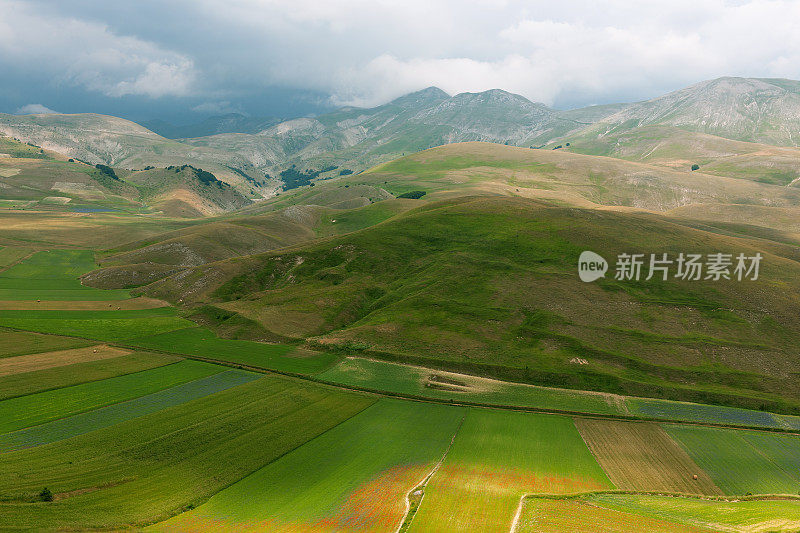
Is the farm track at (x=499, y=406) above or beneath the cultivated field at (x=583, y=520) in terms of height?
beneath

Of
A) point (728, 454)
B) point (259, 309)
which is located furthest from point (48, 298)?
point (728, 454)

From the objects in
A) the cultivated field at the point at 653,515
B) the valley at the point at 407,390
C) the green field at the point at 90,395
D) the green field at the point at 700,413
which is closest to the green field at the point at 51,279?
the valley at the point at 407,390

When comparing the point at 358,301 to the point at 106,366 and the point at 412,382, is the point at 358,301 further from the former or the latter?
the point at 106,366

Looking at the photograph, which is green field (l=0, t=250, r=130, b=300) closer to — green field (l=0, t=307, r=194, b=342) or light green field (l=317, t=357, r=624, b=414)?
green field (l=0, t=307, r=194, b=342)

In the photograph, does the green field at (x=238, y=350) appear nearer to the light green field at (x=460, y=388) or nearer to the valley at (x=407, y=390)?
the valley at (x=407, y=390)

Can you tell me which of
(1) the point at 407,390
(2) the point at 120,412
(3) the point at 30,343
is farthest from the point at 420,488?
(3) the point at 30,343

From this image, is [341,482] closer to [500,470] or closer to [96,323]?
[500,470]
